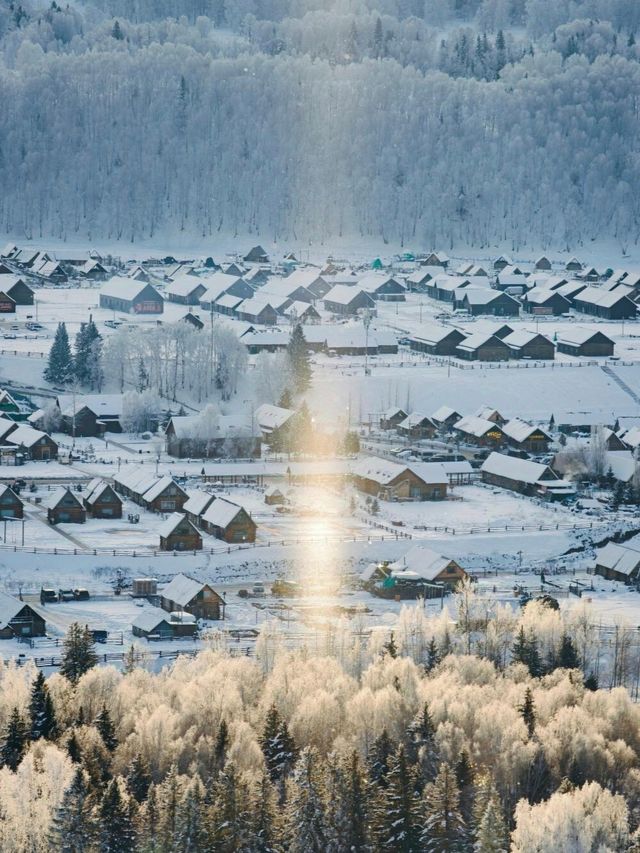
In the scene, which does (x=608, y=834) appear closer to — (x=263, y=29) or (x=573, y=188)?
(x=573, y=188)

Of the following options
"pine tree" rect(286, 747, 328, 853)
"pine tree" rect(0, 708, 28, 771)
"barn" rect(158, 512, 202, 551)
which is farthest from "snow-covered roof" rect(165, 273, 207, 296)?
"pine tree" rect(286, 747, 328, 853)

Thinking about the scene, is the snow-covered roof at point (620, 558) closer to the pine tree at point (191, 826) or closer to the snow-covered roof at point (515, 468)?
the snow-covered roof at point (515, 468)

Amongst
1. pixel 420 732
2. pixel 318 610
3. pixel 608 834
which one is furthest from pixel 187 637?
pixel 608 834

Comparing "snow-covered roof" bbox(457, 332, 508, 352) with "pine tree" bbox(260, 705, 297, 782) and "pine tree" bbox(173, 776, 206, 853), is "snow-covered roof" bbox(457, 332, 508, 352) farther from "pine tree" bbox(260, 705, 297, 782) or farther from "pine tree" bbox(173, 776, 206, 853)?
"pine tree" bbox(173, 776, 206, 853)

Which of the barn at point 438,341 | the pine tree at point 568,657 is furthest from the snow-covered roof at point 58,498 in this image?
the barn at point 438,341

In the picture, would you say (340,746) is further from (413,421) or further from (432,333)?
(432,333)
